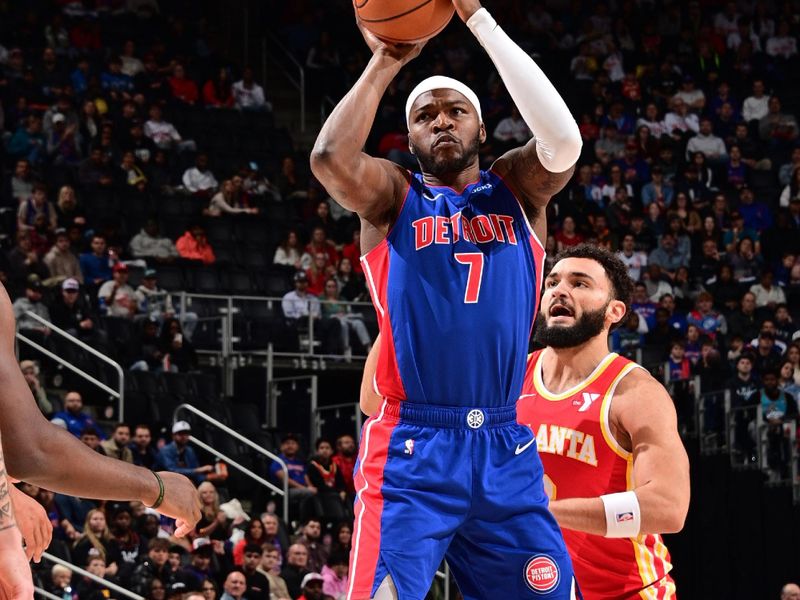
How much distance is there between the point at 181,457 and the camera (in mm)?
11695

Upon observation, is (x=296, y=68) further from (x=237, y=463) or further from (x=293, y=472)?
(x=237, y=463)

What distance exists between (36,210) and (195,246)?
1.93 meters

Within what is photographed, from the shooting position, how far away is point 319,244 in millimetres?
15688

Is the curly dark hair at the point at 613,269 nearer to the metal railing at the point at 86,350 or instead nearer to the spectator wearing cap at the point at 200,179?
the metal railing at the point at 86,350

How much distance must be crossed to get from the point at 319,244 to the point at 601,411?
424 inches

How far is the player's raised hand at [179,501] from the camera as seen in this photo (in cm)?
338

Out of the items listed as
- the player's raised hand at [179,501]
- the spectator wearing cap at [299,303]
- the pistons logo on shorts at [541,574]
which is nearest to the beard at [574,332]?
the pistons logo on shorts at [541,574]

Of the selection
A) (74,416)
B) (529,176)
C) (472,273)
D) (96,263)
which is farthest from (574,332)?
(96,263)

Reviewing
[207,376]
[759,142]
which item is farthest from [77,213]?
[759,142]

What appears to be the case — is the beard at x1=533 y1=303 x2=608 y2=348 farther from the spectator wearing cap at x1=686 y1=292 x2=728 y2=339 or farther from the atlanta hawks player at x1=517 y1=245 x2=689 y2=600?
the spectator wearing cap at x1=686 y1=292 x2=728 y2=339

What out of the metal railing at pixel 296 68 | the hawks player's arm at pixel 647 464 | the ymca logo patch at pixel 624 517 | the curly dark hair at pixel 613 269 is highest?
the metal railing at pixel 296 68

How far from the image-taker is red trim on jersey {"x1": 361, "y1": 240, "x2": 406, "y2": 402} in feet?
14.1

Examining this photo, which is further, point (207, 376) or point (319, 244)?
point (319, 244)

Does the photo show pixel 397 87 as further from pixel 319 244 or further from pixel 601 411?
pixel 601 411
